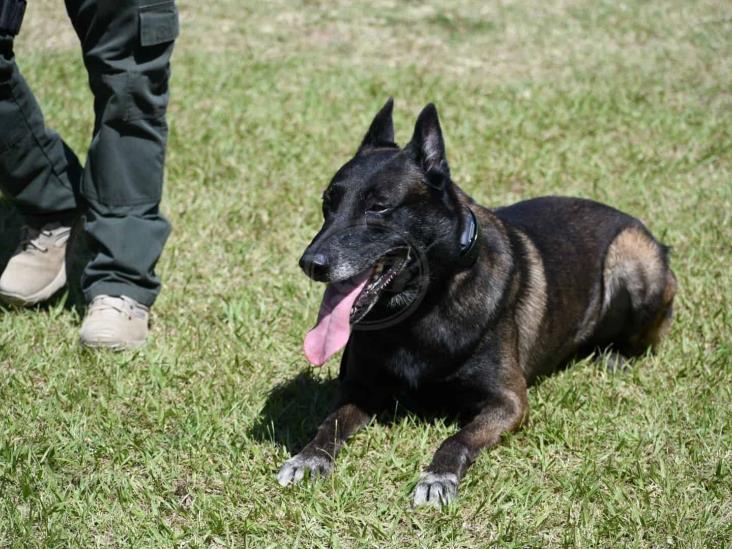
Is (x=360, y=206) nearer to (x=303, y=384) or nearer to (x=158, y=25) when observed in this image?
(x=303, y=384)

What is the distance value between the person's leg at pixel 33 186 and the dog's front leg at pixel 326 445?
1.86 meters

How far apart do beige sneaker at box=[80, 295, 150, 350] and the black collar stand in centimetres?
166

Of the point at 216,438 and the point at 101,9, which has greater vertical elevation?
the point at 101,9

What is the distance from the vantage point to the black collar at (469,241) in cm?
355

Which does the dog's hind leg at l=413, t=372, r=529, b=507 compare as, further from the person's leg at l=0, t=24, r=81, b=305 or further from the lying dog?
the person's leg at l=0, t=24, r=81, b=305

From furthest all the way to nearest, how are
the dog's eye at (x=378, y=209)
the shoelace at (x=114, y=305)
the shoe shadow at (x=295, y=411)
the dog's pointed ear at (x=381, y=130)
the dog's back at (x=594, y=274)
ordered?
the shoelace at (x=114, y=305)
the dog's back at (x=594, y=274)
the dog's pointed ear at (x=381, y=130)
the shoe shadow at (x=295, y=411)
the dog's eye at (x=378, y=209)

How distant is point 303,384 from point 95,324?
1.02 meters

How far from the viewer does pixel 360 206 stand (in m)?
3.42

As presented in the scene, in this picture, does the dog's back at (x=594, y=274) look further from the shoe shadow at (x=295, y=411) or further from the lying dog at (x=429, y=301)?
the shoe shadow at (x=295, y=411)

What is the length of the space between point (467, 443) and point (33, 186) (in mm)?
2465

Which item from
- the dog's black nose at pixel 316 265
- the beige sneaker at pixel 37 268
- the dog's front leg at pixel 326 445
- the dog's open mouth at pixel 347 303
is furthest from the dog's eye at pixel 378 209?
the beige sneaker at pixel 37 268

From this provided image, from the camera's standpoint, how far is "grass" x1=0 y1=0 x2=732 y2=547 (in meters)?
3.15

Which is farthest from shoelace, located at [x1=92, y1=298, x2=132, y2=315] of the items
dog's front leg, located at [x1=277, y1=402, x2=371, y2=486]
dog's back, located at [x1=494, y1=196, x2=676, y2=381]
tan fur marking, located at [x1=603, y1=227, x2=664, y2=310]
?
tan fur marking, located at [x1=603, y1=227, x2=664, y2=310]

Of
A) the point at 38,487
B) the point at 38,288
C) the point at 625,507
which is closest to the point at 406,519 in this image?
the point at 625,507
